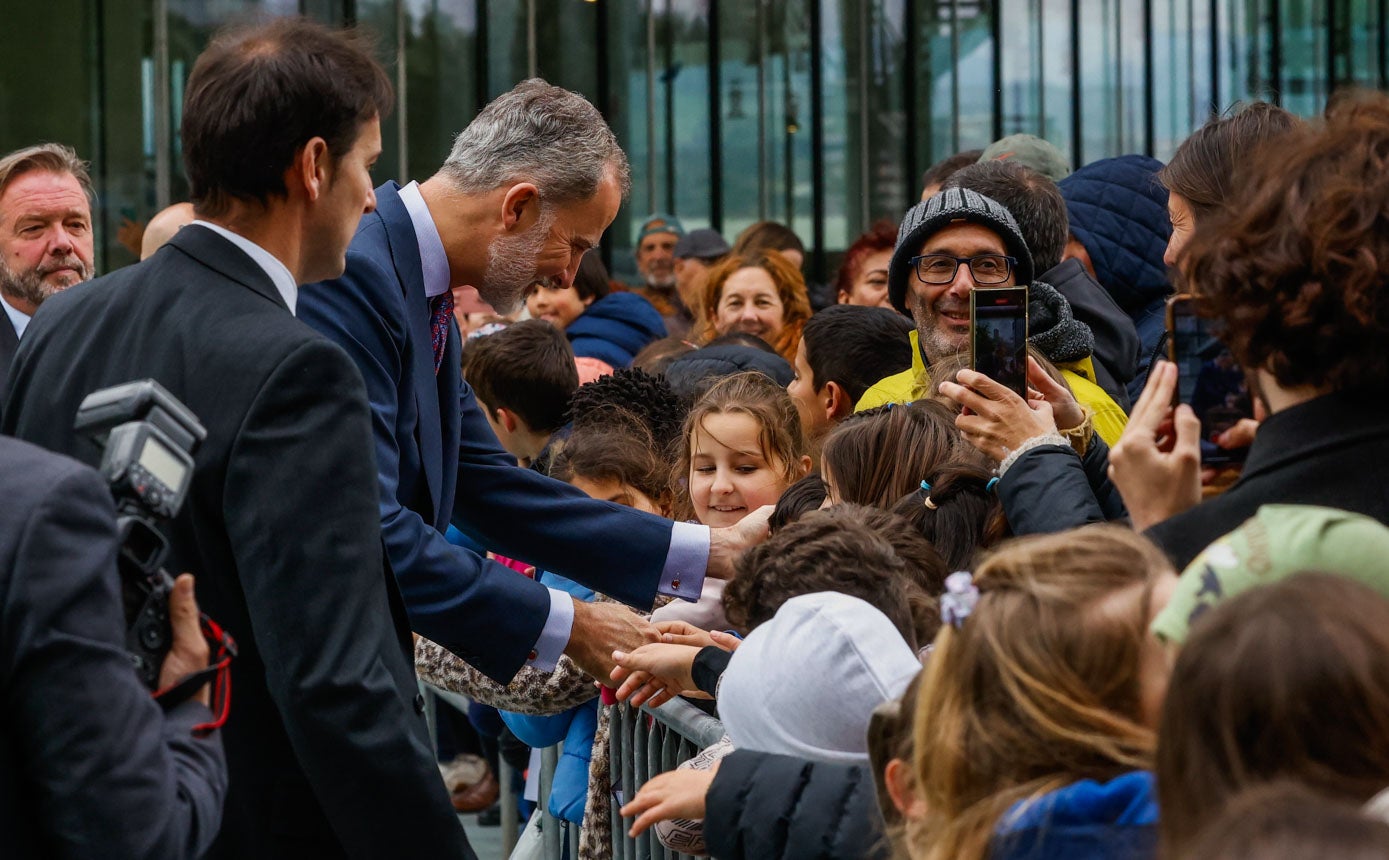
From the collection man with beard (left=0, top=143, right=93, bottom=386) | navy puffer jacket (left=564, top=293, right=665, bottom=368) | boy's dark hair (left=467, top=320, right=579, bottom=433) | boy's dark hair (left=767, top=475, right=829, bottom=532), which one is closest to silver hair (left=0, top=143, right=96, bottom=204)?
man with beard (left=0, top=143, right=93, bottom=386)

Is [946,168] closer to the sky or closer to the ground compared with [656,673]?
closer to the sky

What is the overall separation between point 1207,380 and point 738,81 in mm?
14171

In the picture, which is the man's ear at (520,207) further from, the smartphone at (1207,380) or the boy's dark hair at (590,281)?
the boy's dark hair at (590,281)

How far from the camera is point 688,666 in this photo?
3.33 m

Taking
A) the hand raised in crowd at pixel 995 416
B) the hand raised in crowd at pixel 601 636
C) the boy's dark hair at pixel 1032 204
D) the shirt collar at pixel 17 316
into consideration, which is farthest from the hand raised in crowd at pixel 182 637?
the shirt collar at pixel 17 316

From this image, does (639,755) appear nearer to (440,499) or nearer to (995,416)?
(440,499)

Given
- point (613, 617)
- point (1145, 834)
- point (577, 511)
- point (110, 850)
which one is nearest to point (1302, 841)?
point (1145, 834)

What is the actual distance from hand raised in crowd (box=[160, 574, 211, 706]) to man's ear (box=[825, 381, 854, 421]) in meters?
3.01

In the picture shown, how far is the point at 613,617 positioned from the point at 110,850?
1.79 metres

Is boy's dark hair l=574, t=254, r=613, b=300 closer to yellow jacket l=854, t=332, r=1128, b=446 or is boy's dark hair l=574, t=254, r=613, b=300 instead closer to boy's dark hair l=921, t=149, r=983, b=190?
boy's dark hair l=921, t=149, r=983, b=190

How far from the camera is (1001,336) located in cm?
324

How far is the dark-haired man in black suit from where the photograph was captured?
8.28 ft

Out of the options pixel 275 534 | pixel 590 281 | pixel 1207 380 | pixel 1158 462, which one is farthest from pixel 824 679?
pixel 590 281

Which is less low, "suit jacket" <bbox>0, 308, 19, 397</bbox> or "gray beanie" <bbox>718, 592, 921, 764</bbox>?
A: "suit jacket" <bbox>0, 308, 19, 397</bbox>
